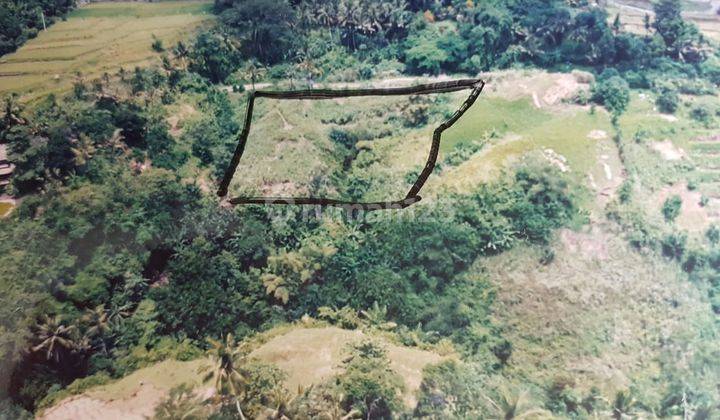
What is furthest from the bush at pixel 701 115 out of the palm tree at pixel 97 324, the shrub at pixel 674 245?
the palm tree at pixel 97 324

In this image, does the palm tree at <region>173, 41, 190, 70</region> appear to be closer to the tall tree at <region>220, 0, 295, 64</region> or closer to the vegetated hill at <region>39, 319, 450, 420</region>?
the tall tree at <region>220, 0, 295, 64</region>

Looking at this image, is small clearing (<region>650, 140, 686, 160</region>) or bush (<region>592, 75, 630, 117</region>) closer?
small clearing (<region>650, 140, 686, 160</region>)

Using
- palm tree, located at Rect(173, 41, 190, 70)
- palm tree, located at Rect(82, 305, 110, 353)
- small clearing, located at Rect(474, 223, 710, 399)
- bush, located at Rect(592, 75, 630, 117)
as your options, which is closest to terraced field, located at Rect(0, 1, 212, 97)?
palm tree, located at Rect(173, 41, 190, 70)

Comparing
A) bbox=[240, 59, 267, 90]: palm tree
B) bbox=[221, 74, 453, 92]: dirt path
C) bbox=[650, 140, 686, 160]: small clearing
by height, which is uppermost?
bbox=[240, 59, 267, 90]: palm tree

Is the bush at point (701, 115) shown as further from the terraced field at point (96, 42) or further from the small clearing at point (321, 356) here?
the terraced field at point (96, 42)

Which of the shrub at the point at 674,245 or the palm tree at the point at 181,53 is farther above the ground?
the palm tree at the point at 181,53
